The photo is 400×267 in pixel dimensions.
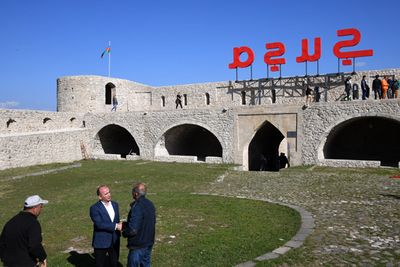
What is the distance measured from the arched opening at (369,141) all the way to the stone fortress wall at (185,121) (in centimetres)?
249

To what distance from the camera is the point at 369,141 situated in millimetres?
24656

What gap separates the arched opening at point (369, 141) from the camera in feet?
78.0

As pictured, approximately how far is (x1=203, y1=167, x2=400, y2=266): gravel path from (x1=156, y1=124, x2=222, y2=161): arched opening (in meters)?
9.05

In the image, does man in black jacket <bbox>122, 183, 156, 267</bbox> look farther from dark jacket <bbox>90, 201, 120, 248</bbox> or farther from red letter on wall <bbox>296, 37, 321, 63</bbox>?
red letter on wall <bbox>296, 37, 321, 63</bbox>

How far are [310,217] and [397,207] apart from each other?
2745 mm

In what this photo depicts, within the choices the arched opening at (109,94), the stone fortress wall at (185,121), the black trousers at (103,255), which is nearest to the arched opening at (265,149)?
the stone fortress wall at (185,121)

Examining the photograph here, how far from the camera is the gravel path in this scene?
6559mm

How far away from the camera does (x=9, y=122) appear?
26.6 m

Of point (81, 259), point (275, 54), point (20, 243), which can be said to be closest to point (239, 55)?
point (275, 54)

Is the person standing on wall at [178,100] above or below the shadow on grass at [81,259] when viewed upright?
above

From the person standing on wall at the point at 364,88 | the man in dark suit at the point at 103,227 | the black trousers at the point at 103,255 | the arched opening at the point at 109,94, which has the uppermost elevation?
the arched opening at the point at 109,94

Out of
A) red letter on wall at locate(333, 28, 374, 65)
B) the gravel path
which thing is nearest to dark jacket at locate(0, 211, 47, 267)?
the gravel path

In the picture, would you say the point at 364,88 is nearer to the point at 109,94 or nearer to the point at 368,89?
the point at 368,89

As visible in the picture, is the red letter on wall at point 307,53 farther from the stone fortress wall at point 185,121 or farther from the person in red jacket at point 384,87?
the person in red jacket at point 384,87
